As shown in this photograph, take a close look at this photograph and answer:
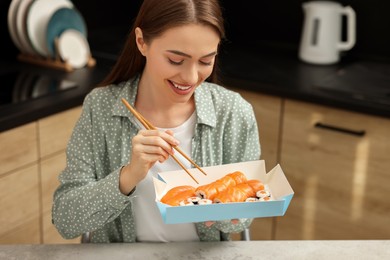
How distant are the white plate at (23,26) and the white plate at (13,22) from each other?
2cm

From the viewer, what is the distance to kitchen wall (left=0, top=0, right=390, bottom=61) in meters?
2.79

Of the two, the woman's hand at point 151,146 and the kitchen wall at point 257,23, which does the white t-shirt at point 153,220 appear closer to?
the woman's hand at point 151,146

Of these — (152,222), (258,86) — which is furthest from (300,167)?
(152,222)

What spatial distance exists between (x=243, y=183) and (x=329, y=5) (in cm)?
158

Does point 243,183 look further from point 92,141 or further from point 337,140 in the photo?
point 337,140

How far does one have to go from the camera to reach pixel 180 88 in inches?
54.5

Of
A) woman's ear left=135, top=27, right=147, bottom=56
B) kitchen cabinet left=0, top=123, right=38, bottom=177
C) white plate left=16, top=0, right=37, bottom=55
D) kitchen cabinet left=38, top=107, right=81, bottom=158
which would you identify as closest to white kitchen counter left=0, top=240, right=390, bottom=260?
woman's ear left=135, top=27, right=147, bottom=56

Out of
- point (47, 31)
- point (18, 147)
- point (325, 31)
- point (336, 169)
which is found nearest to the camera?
point (18, 147)

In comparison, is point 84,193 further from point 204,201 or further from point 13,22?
point 13,22

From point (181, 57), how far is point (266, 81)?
4.00 ft

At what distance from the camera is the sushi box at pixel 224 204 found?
1165 millimetres

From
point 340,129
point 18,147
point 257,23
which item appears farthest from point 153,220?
point 257,23

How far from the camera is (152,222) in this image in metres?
1.53

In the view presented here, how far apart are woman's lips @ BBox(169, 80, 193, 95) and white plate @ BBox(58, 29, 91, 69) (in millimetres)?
1341
